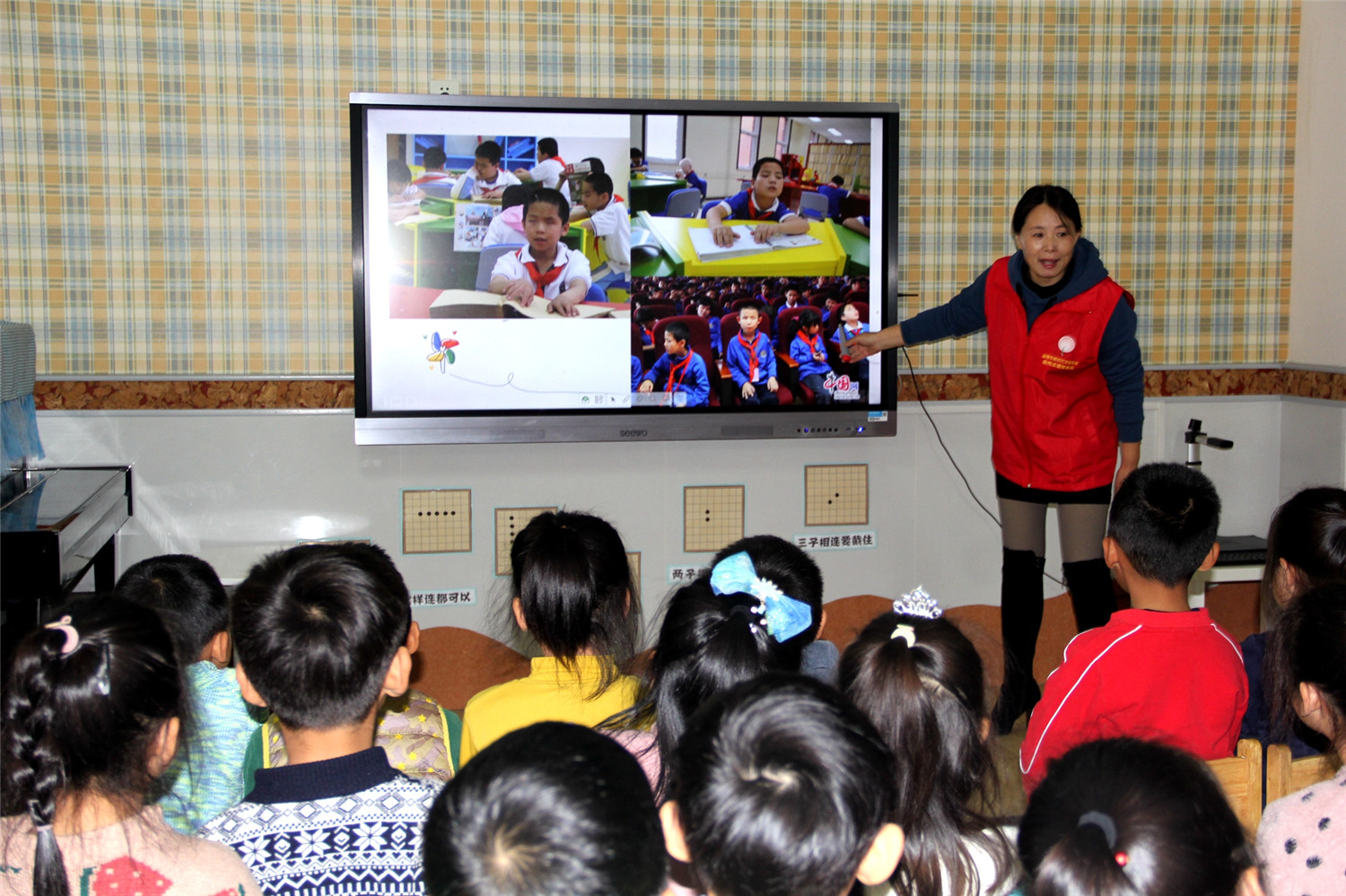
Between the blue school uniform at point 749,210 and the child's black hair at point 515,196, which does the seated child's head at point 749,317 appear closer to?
the blue school uniform at point 749,210

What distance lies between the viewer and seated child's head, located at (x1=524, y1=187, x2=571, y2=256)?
3.34 metres

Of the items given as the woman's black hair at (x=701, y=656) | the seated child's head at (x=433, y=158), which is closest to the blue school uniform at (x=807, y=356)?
the seated child's head at (x=433, y=158)

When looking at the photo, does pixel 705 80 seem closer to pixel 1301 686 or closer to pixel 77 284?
pixel 77 284

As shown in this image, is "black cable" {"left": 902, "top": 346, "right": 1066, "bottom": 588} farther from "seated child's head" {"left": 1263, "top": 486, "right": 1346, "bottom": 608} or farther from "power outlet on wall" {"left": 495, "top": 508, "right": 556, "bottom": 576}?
"seated child's head" {"left": 1263, "top": 486, "right": 1346, "bottom": 608}

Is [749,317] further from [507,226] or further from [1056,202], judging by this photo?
[1056,202]

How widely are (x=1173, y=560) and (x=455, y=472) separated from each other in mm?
2133

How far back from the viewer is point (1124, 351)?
9.97 ft

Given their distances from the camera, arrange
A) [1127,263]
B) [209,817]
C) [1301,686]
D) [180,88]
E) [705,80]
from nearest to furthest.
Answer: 1. [1301,686]
2. [209,817]
3. [180,88]
4. [705,80]
5. [1127,263]

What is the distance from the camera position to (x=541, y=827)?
80 cm

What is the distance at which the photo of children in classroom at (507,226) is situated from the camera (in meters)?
3.28

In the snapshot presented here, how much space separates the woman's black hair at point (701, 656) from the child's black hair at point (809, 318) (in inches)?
82.6

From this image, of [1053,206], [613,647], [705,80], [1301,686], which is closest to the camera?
[1301,686]

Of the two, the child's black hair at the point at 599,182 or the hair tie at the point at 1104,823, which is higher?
the child's black hair at the point at 599,182

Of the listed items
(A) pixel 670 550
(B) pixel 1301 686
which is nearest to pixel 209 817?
(B) pixel 1301 686
